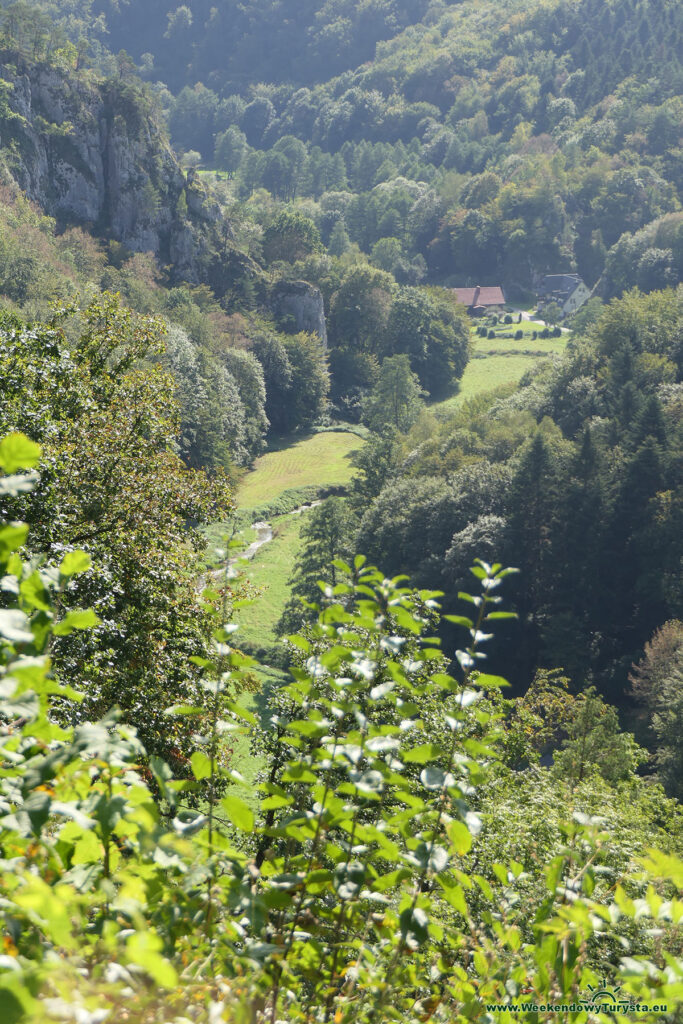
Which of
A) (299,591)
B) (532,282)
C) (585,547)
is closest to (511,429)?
(585,547)

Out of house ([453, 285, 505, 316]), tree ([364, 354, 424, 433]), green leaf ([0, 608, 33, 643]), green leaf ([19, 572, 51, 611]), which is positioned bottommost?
tree ([364, 354, 424, 433])

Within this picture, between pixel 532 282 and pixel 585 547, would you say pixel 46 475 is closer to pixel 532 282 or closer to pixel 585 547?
pixel 585 547

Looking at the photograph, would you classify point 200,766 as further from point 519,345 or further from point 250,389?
point 519,345

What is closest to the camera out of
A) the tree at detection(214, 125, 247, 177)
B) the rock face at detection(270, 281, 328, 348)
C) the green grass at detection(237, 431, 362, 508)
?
the green grass at detection(237, 431, 362, 508)

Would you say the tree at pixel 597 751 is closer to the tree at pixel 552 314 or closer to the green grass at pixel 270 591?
the green grass at pixel 270 591

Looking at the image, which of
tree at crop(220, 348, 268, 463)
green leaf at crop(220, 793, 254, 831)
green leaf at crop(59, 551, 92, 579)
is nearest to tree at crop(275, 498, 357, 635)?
tree at crop(220, 348, 268, 463)

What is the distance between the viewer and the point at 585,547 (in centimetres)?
4544

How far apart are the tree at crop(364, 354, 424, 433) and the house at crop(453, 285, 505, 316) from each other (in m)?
47.9

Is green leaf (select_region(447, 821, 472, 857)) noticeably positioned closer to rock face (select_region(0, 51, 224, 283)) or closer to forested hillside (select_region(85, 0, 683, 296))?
rock face (select_region(0, 51, 224, 283))

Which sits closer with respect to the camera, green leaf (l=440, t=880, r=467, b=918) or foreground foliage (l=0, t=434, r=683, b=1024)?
foreground foliage (l=0, t=434, r=683, b=1024)

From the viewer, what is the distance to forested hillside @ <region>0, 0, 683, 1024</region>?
8.85 ft

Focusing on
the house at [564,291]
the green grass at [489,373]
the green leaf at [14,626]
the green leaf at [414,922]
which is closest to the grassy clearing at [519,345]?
the green grass at [489,373]

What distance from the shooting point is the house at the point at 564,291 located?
12744cm

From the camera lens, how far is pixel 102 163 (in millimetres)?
83375
